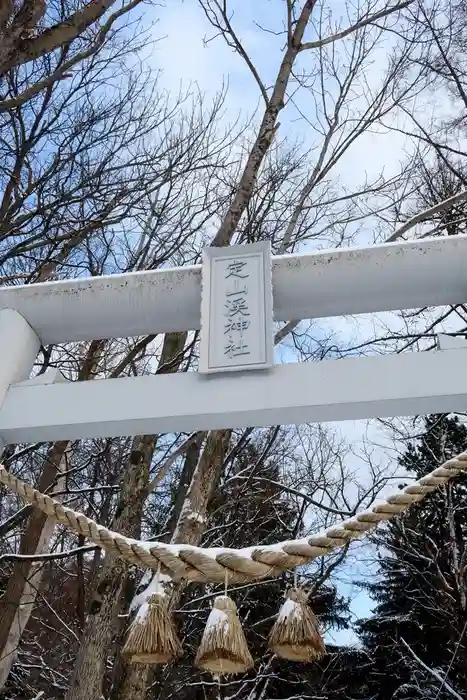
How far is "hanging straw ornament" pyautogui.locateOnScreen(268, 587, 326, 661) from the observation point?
146 cm

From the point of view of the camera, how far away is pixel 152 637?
4.83ft

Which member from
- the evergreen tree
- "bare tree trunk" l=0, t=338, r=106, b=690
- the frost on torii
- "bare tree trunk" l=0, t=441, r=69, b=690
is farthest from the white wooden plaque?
the evergreen tree

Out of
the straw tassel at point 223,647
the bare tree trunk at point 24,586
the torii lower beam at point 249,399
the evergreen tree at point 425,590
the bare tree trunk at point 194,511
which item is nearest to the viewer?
the straw tassel at point 223,647

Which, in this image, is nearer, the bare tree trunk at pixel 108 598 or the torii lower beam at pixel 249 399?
the torii lower beam at pixel 249 399

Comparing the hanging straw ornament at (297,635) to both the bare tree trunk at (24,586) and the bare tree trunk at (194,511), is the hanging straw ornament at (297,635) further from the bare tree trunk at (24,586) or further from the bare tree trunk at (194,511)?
the bare tree trunk at (24,586)

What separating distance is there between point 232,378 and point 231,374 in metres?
0.02

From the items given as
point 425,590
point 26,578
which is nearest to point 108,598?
point 26,578

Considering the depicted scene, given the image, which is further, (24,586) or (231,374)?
(24,586)

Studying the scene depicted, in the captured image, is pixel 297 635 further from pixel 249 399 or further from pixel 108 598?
pixel 108 598

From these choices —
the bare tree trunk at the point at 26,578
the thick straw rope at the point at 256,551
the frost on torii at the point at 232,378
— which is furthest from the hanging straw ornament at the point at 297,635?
the bare tree trunk at the point at 26,578

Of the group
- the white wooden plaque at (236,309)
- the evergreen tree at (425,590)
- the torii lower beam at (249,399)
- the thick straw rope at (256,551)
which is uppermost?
the evergreen tree at (425,590)

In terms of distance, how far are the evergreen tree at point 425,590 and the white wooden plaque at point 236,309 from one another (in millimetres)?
6387

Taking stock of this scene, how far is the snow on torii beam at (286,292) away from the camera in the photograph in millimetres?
1999

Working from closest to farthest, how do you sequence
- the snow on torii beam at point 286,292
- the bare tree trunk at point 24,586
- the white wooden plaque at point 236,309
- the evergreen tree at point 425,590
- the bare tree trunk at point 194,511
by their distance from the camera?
the white wooden plaque at point 236,309 → the snow on torii beam at point 286,292 → the bare tree trunk at point 194,511 → the bare tree trunk at point 24,586 → the evergreen tree at point 425,590
